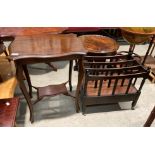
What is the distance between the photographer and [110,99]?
6.04ft

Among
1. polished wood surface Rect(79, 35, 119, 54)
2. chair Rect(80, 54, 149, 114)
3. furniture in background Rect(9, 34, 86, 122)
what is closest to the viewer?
furniture in background Rect(9, 34, 86, 122)

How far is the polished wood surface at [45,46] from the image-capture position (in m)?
1.36

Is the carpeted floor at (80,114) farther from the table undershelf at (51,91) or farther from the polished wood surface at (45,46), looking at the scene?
the polished wood surface at (45,46)

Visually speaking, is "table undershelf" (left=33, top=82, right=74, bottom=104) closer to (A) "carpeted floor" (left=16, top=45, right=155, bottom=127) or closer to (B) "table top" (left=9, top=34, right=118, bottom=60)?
(A) "carpeted floor" (left=16, top=45, right=155, bottom=127)

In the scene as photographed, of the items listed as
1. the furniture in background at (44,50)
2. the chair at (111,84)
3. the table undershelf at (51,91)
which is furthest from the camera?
the table undershelf at (51,91)

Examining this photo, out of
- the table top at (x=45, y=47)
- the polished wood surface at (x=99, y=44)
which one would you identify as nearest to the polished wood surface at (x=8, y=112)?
the table top at (x=45, y=47)

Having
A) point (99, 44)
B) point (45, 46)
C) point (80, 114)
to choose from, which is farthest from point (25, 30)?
point (80, 114)

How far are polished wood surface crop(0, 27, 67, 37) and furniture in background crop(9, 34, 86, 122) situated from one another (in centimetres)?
39

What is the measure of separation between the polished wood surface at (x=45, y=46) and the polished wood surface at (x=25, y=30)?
387 millimetres

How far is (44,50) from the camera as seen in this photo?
1414 mm

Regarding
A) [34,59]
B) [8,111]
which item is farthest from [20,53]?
[8,111]

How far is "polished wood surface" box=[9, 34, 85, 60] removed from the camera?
1.36 metres

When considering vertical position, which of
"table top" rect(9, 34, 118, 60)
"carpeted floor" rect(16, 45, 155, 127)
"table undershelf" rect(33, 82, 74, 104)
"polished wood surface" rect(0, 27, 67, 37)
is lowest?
"carpeted floor" rect(16, 45, 155, 127)

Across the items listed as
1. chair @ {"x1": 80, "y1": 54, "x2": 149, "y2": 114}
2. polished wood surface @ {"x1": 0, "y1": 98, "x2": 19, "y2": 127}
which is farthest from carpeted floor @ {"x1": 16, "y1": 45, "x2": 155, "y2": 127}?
polished wood surface @ {"x1": 0, "y1": 98, "x2": 19, "y2": 127}
